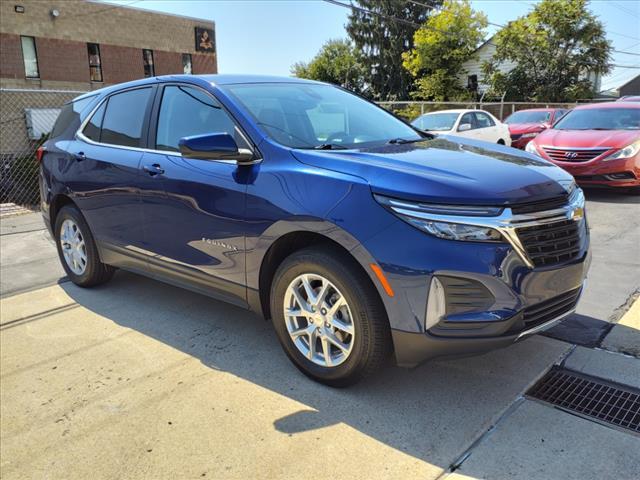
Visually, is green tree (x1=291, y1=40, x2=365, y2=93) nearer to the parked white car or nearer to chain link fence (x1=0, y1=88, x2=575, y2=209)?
chain link fence (x1=0, y1=88, x2=575, y2=209)

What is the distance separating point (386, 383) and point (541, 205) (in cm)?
131

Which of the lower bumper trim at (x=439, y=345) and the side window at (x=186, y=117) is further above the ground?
the side window at (x=186, y=117)

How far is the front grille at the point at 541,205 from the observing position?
8.48 ft

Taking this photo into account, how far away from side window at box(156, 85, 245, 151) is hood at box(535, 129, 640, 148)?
21.6ft

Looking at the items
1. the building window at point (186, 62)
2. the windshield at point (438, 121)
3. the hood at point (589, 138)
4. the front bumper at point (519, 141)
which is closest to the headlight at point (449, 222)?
the hood at point (589, 138)

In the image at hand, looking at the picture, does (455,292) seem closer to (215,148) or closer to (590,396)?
(590,396)

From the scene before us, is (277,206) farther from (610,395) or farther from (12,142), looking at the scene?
(12,142)

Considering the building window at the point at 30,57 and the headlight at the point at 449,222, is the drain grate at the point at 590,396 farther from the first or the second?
the building window at the point at 30,57

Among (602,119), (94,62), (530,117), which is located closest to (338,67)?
(94,62)

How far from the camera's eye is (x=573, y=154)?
8.15 meters

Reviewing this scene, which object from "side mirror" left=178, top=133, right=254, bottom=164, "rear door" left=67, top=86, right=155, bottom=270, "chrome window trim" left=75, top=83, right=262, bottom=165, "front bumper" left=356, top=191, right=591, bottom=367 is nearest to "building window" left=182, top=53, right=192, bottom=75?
"chrome window trim" left=75, top=83, right=262, bottom=165

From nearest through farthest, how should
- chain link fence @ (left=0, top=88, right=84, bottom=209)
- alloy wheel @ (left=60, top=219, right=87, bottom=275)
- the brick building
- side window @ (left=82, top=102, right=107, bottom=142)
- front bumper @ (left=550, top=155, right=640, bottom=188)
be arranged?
side window @ (left=82, top=102, right=107, bottom=142) < alloy wheel @ (left=60, top=219, right=87, bottom=275) < front bumper @ (left=550, top=155, right=640, bottom=188) < chain link fence @ (left=0, top=88, right=84, bottom=209) < the brick building

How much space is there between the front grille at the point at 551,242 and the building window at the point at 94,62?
3052cm

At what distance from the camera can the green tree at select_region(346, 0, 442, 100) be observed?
4009 centimetres
